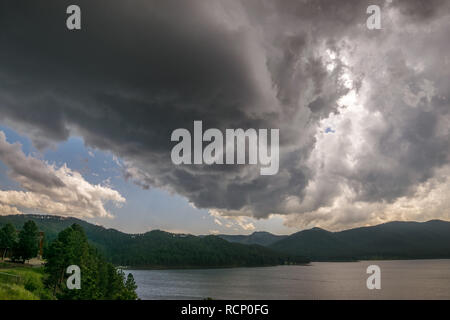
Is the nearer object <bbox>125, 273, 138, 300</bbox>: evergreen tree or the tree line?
the tree line

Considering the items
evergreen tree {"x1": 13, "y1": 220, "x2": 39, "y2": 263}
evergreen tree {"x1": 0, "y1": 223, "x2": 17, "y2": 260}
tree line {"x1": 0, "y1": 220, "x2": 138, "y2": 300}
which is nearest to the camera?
tree line {"x1": 0, "y1": 220, "x2": 138, "y2": 300}

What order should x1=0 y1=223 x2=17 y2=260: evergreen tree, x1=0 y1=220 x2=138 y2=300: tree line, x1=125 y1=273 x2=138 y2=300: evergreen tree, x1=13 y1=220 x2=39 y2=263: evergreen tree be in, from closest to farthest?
1. x1=0 y1=220 x2=138 y2=300: tree line
2. x1=125 y1=273 x2=138 y2=300: evergreen tree
3. x1=13 y1=220 x2=39 y2=263: evergreen tree
4. x1=0 y1=223 x2=17 y2=260: evergreen tree

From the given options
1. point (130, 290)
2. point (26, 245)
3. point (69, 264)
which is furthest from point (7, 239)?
point (69, 264)

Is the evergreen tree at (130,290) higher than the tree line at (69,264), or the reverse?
the tree line at (69,264)

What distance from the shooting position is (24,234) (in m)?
93.6

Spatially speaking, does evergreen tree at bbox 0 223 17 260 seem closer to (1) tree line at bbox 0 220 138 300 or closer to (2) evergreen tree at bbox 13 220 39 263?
(1) tree line at bbox 0 220 138 300

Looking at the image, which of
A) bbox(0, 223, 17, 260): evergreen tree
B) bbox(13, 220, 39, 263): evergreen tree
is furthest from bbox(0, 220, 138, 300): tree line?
bbox(0, 223, 17, 260): evergreen tree

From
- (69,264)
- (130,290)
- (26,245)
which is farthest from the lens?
(26,245)

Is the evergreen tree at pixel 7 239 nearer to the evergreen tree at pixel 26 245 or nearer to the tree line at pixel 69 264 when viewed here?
the tree line at pixel 69 264

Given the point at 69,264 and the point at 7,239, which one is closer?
the point at 69,264

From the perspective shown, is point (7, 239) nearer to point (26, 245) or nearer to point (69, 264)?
point (26, 245)

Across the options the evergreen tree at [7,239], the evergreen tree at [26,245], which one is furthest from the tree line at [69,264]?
the evergreen tree at [7,239]

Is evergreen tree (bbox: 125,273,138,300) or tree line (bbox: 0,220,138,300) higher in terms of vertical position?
tree line (bbox: 0,220,138,300)
